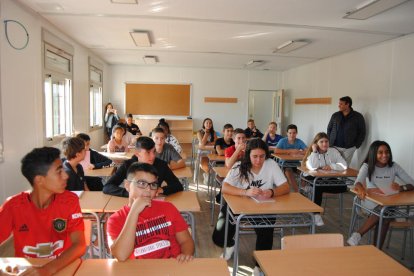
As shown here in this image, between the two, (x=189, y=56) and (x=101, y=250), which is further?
(x=189, y=56)

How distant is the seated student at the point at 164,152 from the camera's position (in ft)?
12.4

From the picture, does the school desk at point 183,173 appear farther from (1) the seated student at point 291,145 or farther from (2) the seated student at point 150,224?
(1) the seated student at point 291,145

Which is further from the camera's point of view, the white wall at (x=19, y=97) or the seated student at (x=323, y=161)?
the seated student at (x=323, y=161)

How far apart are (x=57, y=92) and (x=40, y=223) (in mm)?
4374

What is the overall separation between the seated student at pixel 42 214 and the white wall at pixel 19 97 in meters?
2.30

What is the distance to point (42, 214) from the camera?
63.9 inches

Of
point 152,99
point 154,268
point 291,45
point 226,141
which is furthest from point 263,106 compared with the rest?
point 154,268

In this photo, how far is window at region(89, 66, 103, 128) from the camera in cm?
772

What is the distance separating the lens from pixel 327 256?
1616 millimetres

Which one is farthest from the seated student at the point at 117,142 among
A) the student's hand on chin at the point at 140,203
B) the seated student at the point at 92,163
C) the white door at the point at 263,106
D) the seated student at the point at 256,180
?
the white door at the point at 263,106

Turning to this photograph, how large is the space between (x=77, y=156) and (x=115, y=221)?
1479 mm

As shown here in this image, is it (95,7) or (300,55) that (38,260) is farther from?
(300,55)

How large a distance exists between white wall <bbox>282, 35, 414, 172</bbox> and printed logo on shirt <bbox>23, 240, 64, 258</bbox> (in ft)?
16.9

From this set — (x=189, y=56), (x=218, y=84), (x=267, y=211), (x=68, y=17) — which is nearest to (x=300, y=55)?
(x=189, y=56)
